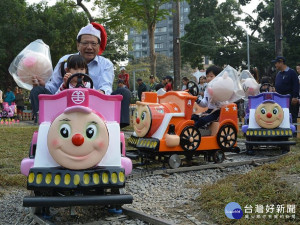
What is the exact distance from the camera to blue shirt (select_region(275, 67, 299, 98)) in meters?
9.06

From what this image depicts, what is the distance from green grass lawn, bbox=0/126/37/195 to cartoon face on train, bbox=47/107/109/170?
1.67 metres

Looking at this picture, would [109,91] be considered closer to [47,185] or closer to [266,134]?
[47,185]

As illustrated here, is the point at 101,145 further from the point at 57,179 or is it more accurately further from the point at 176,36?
the point at 176,36

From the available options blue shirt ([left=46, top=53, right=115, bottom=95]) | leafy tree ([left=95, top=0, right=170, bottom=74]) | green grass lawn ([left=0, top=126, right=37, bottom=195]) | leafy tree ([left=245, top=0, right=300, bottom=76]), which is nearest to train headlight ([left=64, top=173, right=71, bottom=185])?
blue shirt ([left=46, top=53, right=115, bottom=95])

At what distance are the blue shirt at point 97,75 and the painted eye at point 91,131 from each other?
1.00m

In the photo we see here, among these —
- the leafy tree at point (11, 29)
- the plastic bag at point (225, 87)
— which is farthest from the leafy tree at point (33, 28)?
the plastic bag at point (225, 87)

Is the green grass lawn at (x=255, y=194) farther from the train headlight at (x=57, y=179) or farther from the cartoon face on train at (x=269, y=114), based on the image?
the cartoon face on train at (x=269, y=114)

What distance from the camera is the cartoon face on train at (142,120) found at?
631 centimetres

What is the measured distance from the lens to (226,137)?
6.89 metres

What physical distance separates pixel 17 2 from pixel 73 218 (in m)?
23.8

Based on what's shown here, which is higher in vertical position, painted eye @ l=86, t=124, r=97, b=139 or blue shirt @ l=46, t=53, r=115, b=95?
blue shirt @ l=46, t=53, r=115, b=95

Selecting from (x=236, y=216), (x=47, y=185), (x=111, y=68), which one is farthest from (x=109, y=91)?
(x=236, y=216)

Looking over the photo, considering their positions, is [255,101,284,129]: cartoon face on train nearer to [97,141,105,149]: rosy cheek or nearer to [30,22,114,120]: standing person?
[30,22,114,120]: standing person

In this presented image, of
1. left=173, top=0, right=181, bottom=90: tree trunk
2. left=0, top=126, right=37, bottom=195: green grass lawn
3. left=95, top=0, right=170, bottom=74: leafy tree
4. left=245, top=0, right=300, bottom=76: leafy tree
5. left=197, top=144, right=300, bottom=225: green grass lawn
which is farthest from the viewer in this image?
left=245, top=0, right=300, bottom=76: leafy tree
